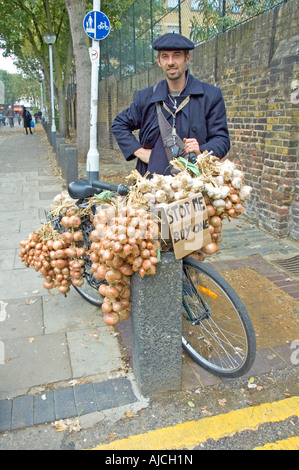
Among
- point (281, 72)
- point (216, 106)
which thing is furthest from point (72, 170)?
point (216, 106)

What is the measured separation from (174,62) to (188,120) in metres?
0.44

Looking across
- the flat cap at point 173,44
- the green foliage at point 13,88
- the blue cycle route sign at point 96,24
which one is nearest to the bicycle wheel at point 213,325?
the flat cap at point 173,44

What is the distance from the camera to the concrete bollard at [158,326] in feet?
8.25

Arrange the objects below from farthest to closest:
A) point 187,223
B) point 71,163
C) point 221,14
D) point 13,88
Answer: point 13,88 < point 71,163 < point 221,14 < point 187,223

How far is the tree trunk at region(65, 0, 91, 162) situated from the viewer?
1248 cm

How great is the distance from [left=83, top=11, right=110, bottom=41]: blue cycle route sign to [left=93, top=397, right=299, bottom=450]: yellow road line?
6.57 metres

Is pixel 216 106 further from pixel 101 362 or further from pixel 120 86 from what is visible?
pixel 120 86

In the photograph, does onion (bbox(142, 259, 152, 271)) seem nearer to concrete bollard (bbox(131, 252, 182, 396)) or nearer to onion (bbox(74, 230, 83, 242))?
concrete bollard (bbox(131, 252, 182, 396))

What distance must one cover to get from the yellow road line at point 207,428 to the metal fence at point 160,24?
528 centimetres

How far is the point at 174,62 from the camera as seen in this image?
301cm

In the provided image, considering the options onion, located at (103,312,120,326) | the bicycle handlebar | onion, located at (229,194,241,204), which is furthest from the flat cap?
onion, located at (103,312,120,326)

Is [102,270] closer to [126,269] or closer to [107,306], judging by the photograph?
[126,269]

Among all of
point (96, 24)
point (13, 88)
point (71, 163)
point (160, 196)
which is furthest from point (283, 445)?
point (13, 88)

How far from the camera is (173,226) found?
7.73 feet
